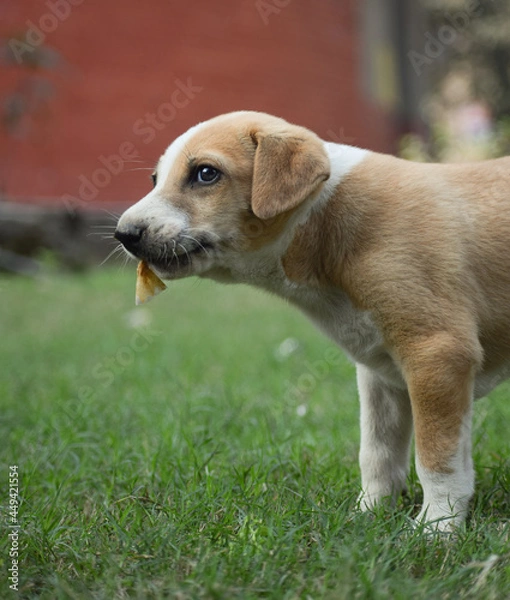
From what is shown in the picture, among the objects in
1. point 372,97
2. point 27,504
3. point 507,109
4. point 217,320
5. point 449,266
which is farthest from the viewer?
point 507,109

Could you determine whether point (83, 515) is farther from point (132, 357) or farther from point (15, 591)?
point (132, 357)

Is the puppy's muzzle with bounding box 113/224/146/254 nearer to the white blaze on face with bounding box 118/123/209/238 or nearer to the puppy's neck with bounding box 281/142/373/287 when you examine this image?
the white blaze on face with bounding box 118/123/209/238

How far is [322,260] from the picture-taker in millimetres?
3096

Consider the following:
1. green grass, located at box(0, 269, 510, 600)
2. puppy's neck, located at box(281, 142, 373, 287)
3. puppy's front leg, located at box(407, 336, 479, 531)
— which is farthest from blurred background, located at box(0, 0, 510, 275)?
puppy's front leg, located at box(407, 336, 479, 531)

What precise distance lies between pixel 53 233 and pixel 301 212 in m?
9.33

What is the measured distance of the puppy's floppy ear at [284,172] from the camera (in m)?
2.97

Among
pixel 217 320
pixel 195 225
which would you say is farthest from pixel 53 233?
pixel 195 225

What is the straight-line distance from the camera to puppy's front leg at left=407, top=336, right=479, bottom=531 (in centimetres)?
280

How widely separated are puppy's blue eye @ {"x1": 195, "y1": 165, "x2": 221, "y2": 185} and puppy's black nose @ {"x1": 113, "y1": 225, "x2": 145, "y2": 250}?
0.30m

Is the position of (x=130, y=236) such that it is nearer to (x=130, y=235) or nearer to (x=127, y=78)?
(x=130, y=235)

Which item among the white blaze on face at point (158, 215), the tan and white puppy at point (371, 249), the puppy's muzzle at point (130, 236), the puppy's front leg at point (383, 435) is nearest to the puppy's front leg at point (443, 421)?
the tan and white puppy at point (371, 249)

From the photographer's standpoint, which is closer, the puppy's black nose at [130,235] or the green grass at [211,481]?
the green grass at [211,481]

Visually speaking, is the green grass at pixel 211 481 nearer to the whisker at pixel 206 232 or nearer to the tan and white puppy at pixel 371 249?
the tan and white puppy at pixel 371 249

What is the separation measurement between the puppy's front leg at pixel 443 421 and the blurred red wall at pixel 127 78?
870cm
